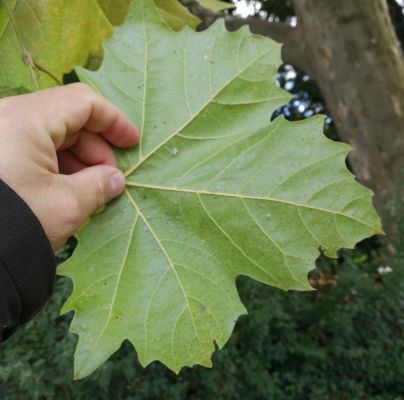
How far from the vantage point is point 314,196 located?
2.66ft

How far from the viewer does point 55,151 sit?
871mm

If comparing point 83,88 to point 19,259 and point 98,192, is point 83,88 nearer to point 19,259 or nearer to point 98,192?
point 98,192

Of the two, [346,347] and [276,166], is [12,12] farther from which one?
[346,347]

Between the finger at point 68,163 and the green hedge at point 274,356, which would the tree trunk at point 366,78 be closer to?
the green hedge at point 274,356

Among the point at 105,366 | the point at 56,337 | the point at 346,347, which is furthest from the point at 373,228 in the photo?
the point at 346,347

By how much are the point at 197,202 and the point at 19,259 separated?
294mm

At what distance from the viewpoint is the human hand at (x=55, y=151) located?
788 mm

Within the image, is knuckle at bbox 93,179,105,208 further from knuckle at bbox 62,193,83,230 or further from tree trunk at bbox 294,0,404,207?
tree trunk at bbox 294,0,404,207

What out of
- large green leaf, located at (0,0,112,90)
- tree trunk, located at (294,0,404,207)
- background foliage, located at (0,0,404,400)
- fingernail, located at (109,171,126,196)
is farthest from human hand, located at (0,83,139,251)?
tree trunk, located at (294,0,404,207)

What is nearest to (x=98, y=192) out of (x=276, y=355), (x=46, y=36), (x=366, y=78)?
(x=46, y=36)

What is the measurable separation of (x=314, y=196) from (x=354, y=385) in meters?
2.26

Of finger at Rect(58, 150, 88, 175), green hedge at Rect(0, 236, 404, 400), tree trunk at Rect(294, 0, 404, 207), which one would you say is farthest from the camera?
tree trunk at Rect(294, 0, 404, 207)

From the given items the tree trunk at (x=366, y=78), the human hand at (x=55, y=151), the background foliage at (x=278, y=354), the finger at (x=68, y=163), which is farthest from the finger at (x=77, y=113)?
the tree trunk at (x=366, y=78)

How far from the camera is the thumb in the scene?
854mm
